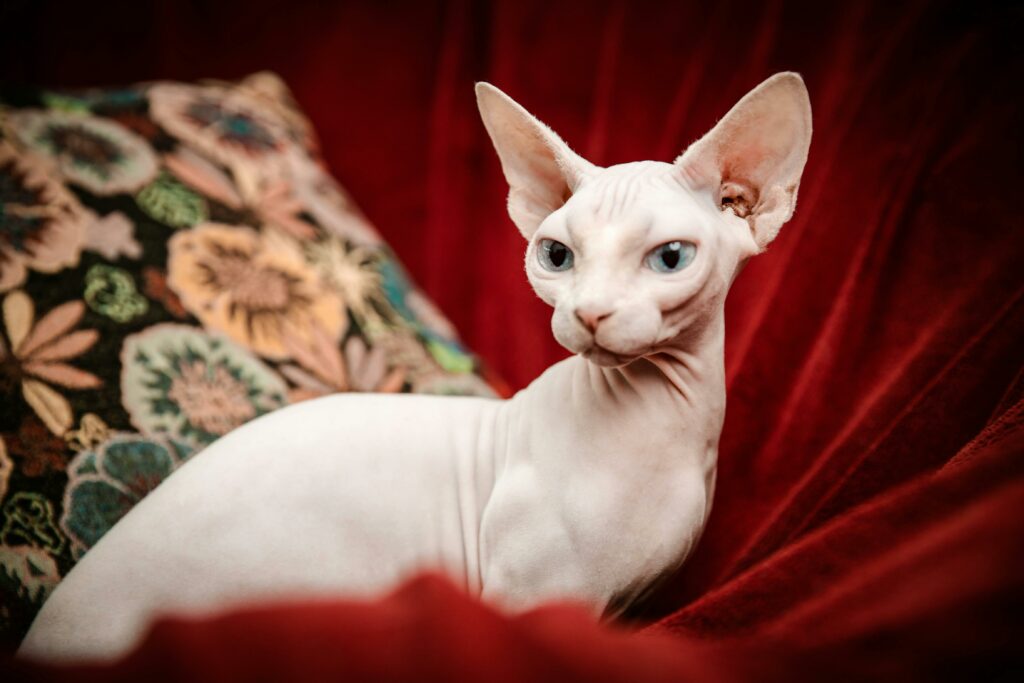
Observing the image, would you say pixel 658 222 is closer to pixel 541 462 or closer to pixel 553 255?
Result: pixel 553 255

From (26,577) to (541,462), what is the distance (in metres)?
0.53

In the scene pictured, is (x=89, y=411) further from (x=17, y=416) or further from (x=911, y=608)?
(x=911, y=608)

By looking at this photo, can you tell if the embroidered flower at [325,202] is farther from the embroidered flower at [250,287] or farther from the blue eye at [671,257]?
the blue eye at [671,257]

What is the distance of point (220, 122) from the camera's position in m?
1.10

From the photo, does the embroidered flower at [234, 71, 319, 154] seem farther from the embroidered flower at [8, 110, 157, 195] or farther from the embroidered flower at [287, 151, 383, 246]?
the embroidered flower at [8, 110, 157, 195]

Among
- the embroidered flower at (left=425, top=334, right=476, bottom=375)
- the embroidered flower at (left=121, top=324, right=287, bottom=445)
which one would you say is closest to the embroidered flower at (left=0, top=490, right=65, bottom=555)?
the embroidered flower at (left=121, top=324, right=287, bottom=445)

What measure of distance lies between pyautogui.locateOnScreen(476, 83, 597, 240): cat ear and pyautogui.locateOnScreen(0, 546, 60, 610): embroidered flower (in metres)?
0.59

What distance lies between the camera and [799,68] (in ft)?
3.23

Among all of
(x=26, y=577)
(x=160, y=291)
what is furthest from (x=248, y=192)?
(x=26, y=577)

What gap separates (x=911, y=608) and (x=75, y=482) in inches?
30.3

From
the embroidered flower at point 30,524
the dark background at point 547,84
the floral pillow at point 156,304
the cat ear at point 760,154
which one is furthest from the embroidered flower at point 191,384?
the cat ear at point 760,154

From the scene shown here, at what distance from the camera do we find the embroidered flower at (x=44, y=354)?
2.51ft

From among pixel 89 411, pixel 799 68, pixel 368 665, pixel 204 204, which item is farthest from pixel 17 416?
pixel 799 68

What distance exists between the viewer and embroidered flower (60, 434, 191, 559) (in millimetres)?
737
